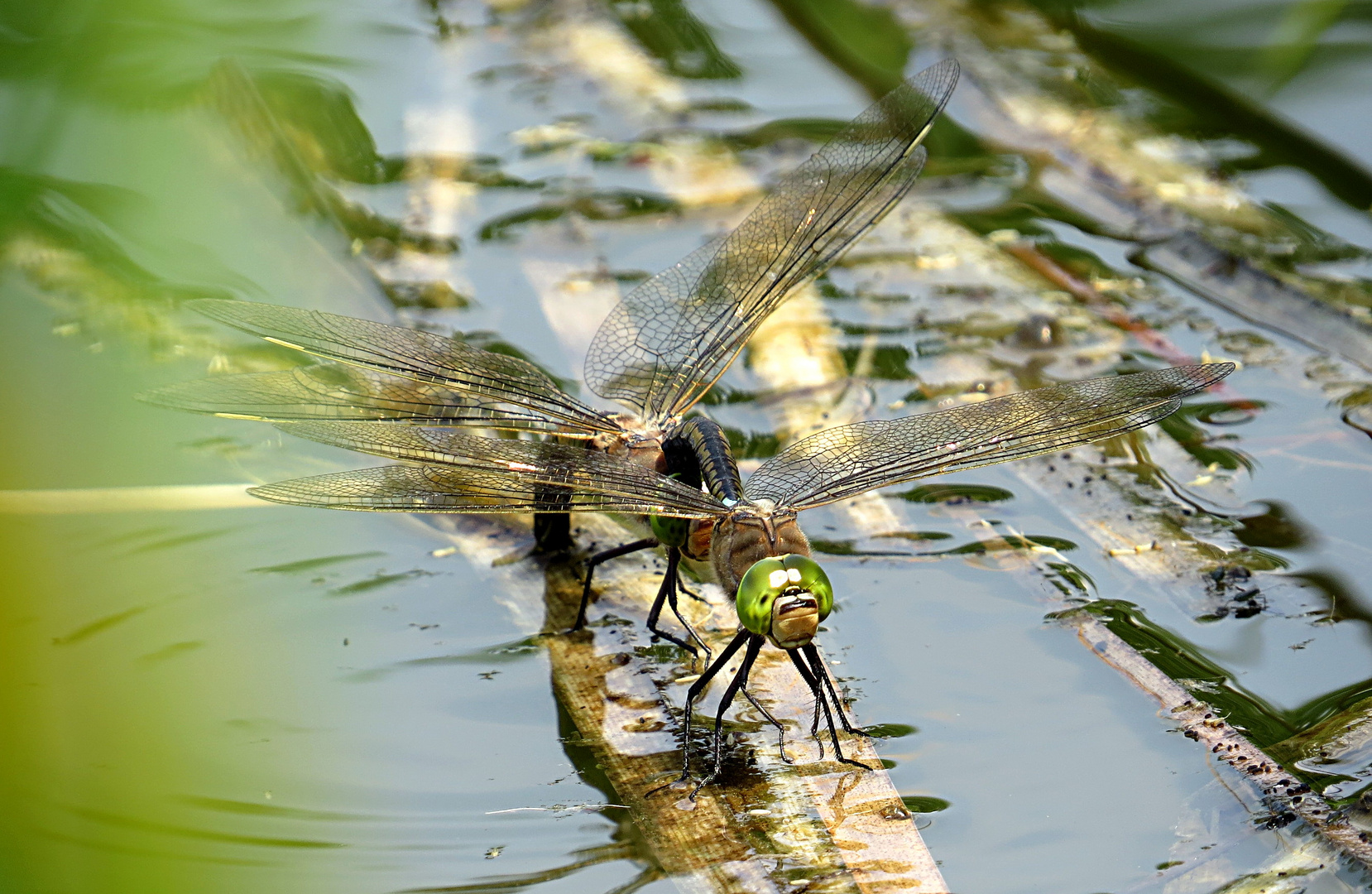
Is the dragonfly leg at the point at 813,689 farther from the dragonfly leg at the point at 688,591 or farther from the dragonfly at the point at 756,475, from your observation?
the dragonfly leg at the point at 688,591

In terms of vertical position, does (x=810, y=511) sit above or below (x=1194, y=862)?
above

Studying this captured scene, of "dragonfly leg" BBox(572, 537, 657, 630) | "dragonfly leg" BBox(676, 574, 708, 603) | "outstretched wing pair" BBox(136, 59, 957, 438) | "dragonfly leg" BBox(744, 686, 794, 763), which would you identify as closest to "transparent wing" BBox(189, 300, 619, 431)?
"outstretched wing pair" BBox(136, 59, 957, 438)

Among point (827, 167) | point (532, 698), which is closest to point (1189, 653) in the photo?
point (532, 698)

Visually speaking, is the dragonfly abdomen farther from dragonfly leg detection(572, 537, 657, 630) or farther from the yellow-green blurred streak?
the yellow-green blurred streak

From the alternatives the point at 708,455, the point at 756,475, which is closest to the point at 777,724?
the point at 756,475

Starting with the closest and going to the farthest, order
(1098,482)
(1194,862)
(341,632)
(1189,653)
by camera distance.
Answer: (1194,862) < (1189,653) < (341,632) < (1098,482)

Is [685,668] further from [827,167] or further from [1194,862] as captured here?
[827,167]
